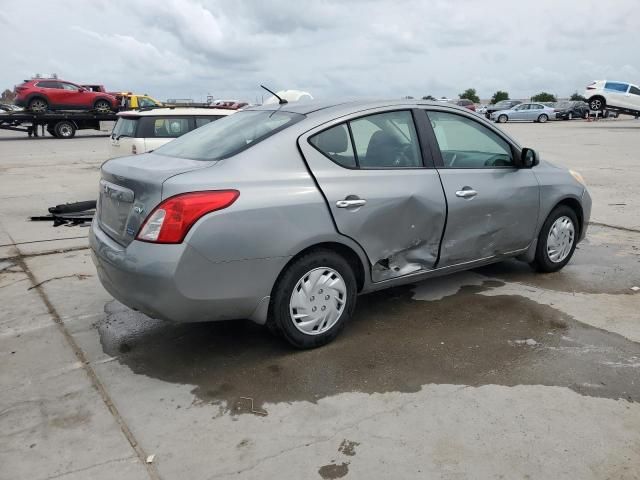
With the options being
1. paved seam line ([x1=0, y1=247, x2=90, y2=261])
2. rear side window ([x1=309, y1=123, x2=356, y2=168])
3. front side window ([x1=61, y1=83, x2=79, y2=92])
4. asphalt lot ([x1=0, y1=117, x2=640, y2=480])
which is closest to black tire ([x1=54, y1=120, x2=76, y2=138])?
front side window ([x1=61, y1=83, x2=79, y2=92])

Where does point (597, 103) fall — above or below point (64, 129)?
above

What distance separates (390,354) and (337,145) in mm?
1378

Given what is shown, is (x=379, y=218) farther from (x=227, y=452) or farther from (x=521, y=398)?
(x=227, y=452)

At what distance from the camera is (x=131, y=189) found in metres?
3.21

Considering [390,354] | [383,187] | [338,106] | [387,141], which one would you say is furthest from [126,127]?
[390,354]

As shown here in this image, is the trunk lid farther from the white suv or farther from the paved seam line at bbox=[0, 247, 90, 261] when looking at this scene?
the white suv

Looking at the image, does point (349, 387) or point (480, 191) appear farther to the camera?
point (480, 191)

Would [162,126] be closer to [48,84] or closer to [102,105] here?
[48,84]

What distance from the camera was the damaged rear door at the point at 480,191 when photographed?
4.02 meters

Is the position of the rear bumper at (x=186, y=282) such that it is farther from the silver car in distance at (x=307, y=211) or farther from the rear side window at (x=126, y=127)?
the rear side window at (x=126, y=127)

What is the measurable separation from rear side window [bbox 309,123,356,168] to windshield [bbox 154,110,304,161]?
0.20m

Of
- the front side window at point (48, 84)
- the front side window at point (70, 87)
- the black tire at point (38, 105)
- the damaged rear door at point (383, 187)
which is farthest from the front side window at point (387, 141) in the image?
the front side window at point (70, 87)

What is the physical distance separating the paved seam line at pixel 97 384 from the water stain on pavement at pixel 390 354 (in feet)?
0.63

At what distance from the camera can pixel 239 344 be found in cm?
365
